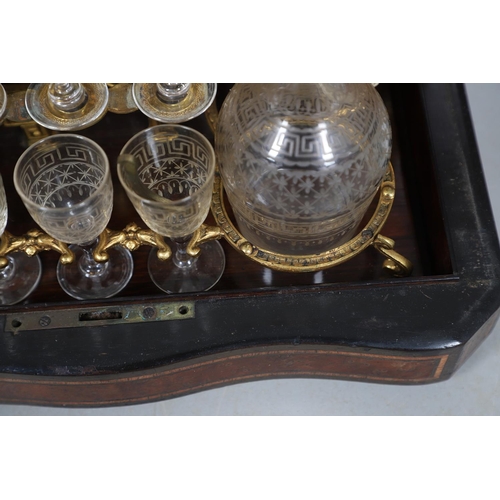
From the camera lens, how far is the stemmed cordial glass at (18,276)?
3.27 feet

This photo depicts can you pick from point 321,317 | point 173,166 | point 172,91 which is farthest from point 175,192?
point 321,317

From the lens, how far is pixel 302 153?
864 millimetres

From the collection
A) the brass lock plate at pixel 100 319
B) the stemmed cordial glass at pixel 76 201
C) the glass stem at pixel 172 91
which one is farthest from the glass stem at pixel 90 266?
the glass stem at pixel 172 91

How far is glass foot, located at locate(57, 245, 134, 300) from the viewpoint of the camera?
1001 millimetres

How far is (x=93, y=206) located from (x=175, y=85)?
0.24 m

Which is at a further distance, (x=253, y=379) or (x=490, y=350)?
(x=490, y=350)

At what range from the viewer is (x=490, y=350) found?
116cm

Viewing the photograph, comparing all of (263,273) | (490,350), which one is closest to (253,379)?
(263,273)

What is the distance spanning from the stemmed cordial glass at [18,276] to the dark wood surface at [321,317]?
0.5 inches

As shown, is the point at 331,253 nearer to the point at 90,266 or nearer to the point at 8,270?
the point at 90,266

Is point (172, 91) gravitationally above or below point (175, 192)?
above

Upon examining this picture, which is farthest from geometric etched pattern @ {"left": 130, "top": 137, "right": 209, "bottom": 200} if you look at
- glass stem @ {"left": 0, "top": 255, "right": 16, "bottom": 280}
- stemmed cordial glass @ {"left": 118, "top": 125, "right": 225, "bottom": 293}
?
glass stem @ {"left": 0, "top": 255, "right": 16, "bottom": 280}

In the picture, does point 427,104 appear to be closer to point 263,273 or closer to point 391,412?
point 263,273

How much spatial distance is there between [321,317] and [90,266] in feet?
1.04
